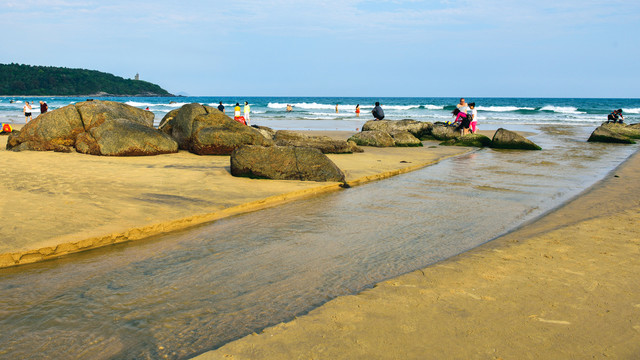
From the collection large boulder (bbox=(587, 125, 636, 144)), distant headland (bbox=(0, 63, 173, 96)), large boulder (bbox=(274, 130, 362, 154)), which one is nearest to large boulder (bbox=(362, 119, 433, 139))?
large boulder (bbox=(274, 130, 362, 154))

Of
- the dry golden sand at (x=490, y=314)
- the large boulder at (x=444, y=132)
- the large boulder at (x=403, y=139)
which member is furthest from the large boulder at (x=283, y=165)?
the large boulder at (x=444, y=132)

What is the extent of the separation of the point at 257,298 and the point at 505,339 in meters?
1.84

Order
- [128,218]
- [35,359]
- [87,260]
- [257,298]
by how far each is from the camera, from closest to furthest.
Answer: [35,359] < [257,298] < [87,260] < [128,218]

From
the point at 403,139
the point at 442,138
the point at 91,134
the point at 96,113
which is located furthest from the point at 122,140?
the point at 442,138

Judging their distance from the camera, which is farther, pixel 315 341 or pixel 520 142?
pixel 520 142

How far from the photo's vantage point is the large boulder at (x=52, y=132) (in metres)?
12.9

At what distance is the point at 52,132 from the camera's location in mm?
12906

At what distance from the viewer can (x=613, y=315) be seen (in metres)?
3.33

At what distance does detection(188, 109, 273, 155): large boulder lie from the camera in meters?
12.7

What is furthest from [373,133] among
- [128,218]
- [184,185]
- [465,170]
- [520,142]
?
[128,218]

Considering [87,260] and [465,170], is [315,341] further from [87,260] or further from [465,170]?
[465,170]

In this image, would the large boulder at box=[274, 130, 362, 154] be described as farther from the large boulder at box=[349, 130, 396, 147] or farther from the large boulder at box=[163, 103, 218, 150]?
the large boulder at box=[349, 130, 396, 147]

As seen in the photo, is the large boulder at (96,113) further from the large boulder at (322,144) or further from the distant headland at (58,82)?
the distant headland at (58,82)

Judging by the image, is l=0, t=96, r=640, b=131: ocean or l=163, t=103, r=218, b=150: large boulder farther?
l=0, t=96, r=640, b=131: ocean
